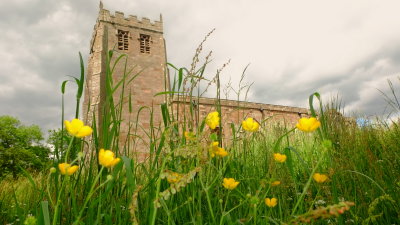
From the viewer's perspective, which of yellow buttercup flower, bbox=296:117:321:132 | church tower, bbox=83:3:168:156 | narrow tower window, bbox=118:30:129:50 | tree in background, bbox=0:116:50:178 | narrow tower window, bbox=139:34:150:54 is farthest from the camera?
tree in background, bbox=0:116:50:178

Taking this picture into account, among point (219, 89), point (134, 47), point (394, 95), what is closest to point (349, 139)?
point (394, 95)

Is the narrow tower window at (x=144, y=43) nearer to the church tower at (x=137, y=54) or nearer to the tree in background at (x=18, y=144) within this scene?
the church tower at (x=137, y=54)

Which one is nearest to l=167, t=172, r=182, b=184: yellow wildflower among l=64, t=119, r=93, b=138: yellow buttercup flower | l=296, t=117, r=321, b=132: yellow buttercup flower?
l=64, t=119, r=93, b=138: yellow buttercup flower

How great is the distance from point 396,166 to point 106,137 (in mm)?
1974

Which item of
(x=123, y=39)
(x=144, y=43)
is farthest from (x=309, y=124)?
(x=144, y=43)

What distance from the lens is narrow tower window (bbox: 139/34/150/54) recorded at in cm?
1883

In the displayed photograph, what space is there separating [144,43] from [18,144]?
14004mm

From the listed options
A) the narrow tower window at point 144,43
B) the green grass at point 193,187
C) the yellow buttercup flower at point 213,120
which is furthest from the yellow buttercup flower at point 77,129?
the narrow tower window at point 144,43

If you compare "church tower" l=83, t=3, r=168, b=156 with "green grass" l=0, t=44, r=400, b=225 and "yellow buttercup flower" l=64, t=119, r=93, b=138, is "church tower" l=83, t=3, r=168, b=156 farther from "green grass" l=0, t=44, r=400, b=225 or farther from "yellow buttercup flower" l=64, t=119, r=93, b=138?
"yellow buttercup flower" l=64, t=119, r=93, b=138

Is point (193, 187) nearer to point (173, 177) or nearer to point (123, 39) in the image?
point (173, 177)

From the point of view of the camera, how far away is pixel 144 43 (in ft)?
62.3

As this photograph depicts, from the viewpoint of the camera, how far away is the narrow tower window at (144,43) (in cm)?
1883

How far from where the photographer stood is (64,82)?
1.40 meters

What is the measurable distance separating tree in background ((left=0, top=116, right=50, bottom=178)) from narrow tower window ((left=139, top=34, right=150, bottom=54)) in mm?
10253
